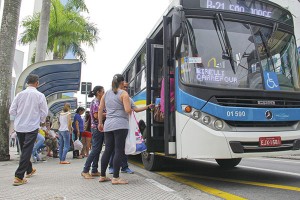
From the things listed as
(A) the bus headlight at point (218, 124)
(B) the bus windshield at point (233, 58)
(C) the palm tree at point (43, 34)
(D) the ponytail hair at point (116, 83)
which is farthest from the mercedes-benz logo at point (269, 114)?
(C) the palm tree at point (43, 34)

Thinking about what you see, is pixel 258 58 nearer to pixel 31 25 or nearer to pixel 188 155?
pixel 188 155

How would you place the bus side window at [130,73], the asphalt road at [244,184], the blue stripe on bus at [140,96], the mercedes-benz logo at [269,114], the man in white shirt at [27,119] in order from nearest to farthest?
the asphalt road at [244,184], the mercedes-benz logo at [269,114], the man in white shirt at [27,119], the blue stripe on bus at [140,96], the bus side window at [130,73]

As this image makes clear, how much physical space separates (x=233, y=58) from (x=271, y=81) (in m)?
0.78

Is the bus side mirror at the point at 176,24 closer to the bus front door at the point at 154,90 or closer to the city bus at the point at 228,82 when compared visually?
the city bus at the point at 228,82

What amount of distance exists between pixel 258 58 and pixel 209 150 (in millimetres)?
1893

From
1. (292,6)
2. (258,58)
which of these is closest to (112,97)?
(258,58)

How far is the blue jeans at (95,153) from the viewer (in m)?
6.59

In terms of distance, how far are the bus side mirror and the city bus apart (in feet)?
0.05

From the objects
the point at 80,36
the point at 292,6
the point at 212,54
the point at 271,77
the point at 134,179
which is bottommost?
the point at 134,179

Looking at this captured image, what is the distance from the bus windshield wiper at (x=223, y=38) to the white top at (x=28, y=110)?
11.0ft

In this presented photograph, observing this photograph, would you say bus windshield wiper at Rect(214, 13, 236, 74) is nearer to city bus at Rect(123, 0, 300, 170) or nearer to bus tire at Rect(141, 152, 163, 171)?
city bus at Rect(123, 0, 300, 170)

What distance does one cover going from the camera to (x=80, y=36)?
25438 millimetres

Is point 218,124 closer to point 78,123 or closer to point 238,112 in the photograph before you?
point 238,112

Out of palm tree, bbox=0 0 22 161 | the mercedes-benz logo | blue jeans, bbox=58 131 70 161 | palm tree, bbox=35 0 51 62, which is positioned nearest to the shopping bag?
the mercedes-benz logo
